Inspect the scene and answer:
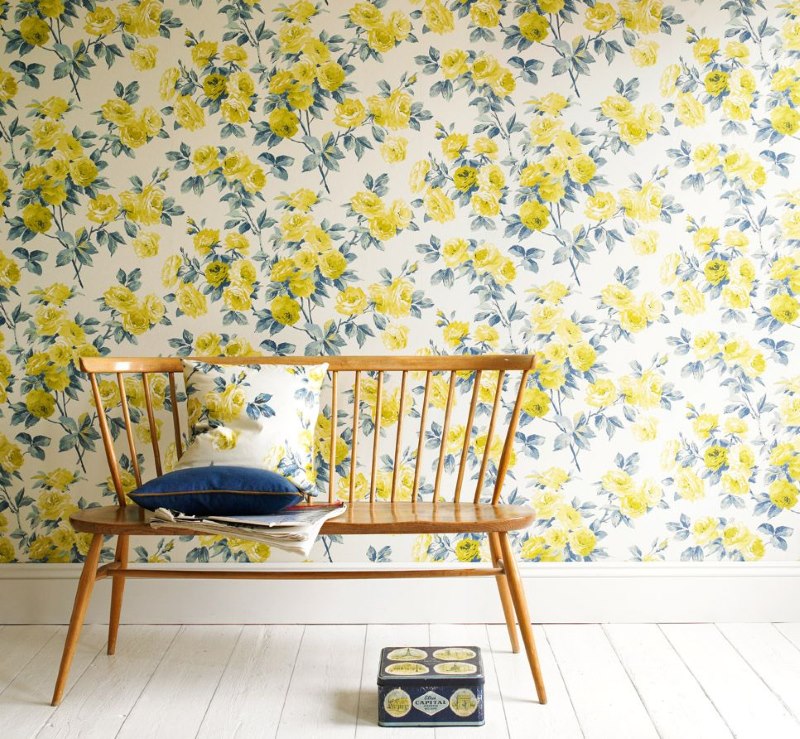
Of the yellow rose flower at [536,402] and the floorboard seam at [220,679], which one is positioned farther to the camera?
the yellow rose flower at [536,402]

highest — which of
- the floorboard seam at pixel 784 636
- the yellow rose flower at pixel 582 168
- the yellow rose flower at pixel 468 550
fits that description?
the yellow rose flower at pixel 582 168

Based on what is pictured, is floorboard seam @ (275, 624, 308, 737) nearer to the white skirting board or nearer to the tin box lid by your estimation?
the white skirting board

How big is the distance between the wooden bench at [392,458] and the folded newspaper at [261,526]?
0.12 feet

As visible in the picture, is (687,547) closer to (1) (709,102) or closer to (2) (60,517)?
(1) (709,102)

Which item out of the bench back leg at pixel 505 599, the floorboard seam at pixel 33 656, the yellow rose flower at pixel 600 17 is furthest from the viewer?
the yellow rose flower at pixel 600 17

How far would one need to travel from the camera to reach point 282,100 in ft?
8.91

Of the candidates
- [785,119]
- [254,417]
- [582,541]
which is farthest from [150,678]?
[785,119]

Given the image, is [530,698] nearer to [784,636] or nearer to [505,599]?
[505,599]

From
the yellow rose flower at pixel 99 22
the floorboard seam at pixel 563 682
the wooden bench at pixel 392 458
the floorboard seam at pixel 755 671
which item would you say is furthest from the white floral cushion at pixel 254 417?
the floorboard seam at pixel 755 671

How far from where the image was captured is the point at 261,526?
2170 mm

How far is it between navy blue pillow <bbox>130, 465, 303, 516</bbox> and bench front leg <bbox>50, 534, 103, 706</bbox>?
20 cm

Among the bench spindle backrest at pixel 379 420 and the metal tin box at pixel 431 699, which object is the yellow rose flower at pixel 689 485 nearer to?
the bench spindle backrest at pixel 379 420

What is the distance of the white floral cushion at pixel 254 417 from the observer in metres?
2.37

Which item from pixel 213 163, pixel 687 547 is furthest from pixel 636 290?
pixel 213 163
